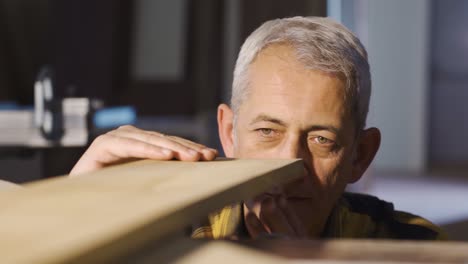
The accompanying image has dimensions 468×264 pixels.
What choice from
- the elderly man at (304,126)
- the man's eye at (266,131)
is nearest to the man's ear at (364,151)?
the elderly man at (304,126)

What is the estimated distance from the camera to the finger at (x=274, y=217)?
5.08 feet

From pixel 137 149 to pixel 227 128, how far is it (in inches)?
29.1

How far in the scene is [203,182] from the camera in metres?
0.91

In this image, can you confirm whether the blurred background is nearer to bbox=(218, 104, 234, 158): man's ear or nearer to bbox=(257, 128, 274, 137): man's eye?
bbox=(218, 104, 234, 158): man's ear

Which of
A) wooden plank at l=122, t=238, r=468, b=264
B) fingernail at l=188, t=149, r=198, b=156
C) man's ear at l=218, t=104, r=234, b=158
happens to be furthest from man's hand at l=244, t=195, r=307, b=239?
wooden plank at l=122, t=238, r=468, b=264

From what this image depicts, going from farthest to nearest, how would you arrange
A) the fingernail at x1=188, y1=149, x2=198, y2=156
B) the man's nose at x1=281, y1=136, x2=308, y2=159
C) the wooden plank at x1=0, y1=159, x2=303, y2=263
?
1. the man's nose at x1=281, y1=136, x2=308, y2=159
2. the fingernail at x1=188, y1=149, x2=198, y2=156
3. the wooden plank at x1=0, y1=159, x2=303, y2=263

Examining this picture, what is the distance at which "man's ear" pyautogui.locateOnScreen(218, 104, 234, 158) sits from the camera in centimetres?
191

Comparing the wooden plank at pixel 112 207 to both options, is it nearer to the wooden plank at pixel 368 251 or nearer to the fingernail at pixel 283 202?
the wooden plank at pixel 368 251

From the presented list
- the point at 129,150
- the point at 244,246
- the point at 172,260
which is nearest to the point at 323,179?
the point at 129,150

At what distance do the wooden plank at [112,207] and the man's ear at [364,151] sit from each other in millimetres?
880

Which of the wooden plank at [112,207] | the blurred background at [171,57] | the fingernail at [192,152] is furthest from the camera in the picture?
the blurred background at [171,57]

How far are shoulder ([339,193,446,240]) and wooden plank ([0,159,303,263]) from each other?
0.86m

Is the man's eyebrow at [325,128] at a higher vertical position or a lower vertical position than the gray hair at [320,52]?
lower

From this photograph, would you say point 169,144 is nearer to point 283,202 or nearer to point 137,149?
point 137,149
